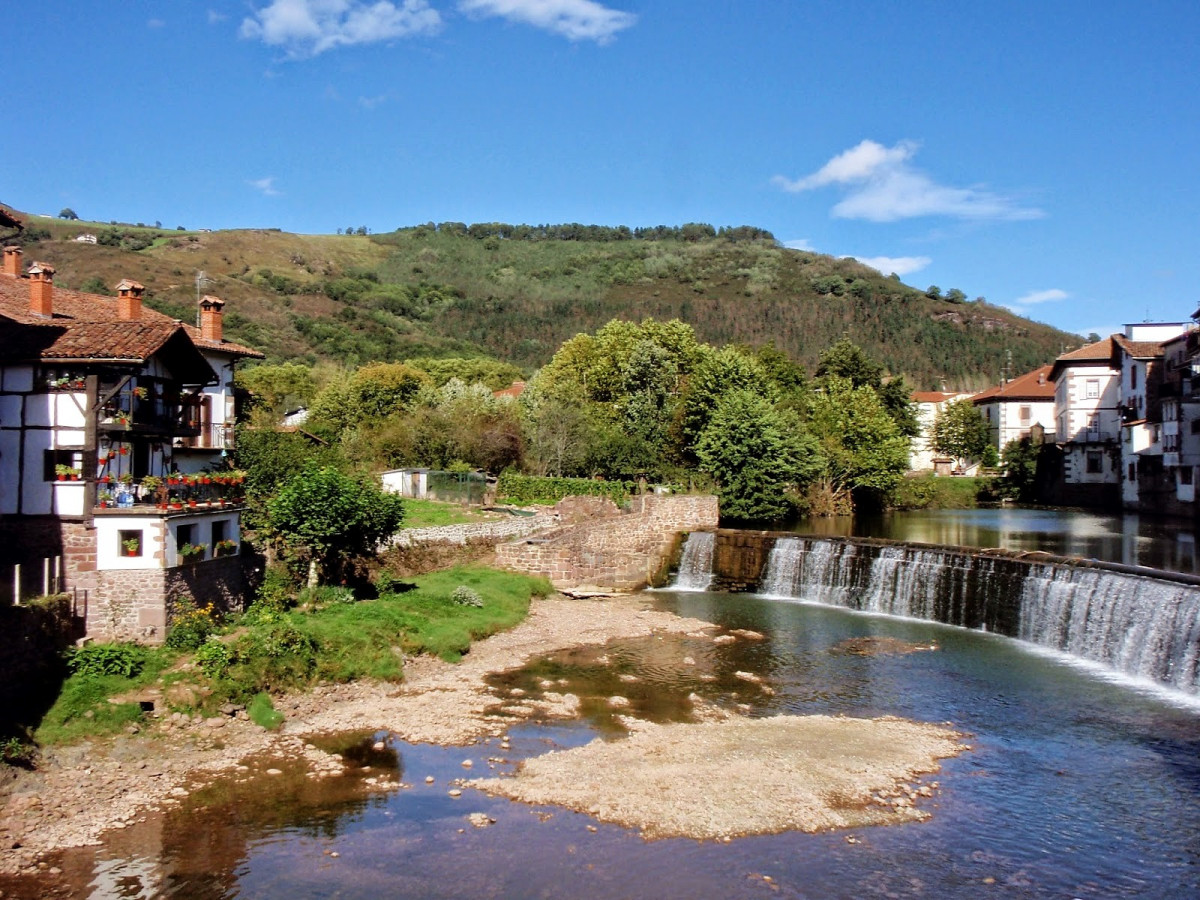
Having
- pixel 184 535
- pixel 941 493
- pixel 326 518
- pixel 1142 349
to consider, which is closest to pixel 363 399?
pixel 326 518

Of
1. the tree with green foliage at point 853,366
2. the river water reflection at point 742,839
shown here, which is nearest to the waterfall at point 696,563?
the river water reflection at point 742,839

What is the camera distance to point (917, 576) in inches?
1363

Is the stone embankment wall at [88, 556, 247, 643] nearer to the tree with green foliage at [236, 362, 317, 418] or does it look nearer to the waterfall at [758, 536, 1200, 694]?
the waterfall at [758, 536, 1200, 694]

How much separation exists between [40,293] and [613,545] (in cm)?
2484

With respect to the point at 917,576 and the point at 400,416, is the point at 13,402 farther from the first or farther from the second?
the point at 400,416

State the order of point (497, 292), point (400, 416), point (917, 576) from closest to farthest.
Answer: point (917, 576)
point (400, 416)
point (497, 292)

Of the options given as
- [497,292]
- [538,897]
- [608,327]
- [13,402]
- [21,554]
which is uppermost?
[497,292]

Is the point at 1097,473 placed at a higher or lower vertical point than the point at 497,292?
lower

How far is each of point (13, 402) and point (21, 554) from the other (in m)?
4.03

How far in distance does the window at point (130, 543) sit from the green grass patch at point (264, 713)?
5.44 metres

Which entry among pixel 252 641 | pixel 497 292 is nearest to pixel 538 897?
pixel 252 641

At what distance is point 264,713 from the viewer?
21.5 m

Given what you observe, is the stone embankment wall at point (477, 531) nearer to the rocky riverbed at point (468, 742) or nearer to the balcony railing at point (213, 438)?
the balcony railing at point (213, 438)

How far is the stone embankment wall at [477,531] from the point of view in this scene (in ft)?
130
